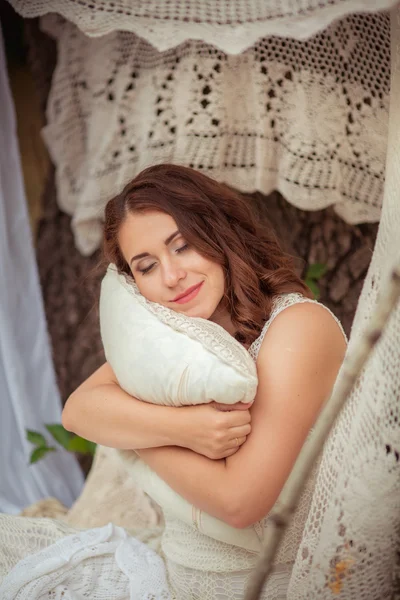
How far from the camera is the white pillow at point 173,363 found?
1.34m

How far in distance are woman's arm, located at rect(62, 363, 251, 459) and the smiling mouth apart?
0.26 meters

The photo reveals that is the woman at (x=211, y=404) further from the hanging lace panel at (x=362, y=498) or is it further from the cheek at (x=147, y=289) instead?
the hanging lace panel at (x=362, y=498)

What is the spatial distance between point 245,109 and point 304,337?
3.32 feet

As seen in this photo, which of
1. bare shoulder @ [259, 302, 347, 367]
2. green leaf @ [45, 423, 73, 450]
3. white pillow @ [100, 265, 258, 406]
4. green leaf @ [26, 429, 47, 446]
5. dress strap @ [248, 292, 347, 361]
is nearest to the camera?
white pillow @ [100, 265, 258, 406]

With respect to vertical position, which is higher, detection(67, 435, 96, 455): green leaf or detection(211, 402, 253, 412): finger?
detection(211, 402, 253, 412): finger

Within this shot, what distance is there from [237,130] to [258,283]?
727mm

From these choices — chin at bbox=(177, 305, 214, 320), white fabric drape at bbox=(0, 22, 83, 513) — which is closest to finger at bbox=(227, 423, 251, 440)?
chin at bbox=(177, 305, 214, 320)

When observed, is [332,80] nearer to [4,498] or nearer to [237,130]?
[237,130]

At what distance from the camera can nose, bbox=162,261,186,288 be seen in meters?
1.58

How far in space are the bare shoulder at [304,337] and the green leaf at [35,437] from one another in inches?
54.3

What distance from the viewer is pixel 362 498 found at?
123 centimetres

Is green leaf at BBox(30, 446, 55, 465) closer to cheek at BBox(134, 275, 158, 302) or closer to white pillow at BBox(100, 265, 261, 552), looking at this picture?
white pillow at BBox(100, 265, 261, 552)

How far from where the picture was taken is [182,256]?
1.62 metres

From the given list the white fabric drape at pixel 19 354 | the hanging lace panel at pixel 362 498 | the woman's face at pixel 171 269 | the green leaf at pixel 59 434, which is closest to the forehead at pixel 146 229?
the woman's face at pixel 171 269
